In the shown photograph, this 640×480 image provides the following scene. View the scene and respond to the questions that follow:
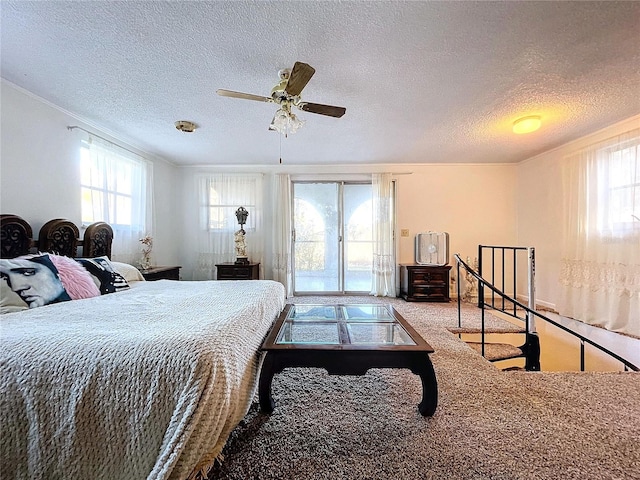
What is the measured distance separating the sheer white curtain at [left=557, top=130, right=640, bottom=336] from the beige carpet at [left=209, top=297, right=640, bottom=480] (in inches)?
61.6

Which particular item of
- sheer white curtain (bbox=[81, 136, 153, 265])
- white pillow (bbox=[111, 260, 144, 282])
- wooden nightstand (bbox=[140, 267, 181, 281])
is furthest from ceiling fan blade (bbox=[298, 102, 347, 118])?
wooden nightstand (bbox=[140, 267, 181, 281])

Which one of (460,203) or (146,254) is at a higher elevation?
(460,203)

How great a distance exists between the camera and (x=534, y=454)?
4.11 ft

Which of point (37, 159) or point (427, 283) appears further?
point (427, 283)

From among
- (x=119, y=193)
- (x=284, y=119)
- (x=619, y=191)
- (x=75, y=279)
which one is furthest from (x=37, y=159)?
(x=619, y=191)

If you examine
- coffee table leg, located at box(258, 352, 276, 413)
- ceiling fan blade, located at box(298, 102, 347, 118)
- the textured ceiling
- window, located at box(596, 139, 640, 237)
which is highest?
the textured ceiling

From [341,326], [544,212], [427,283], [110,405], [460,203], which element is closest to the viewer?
[110,405]

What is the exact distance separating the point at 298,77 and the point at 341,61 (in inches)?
15.9

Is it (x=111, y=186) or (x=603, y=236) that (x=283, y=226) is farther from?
(x=603, y=236)

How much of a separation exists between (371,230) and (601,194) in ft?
9.50

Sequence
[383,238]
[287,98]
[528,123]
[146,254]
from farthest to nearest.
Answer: [383,238]
[146,254]
[528,123]
[287,98]

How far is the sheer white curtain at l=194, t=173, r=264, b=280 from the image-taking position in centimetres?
475

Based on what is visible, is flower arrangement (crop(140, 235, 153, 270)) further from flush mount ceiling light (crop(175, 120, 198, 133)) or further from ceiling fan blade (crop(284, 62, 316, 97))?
ceiling fan blade (crop(284, 62, 316, 97))

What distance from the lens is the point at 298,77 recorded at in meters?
1.75
